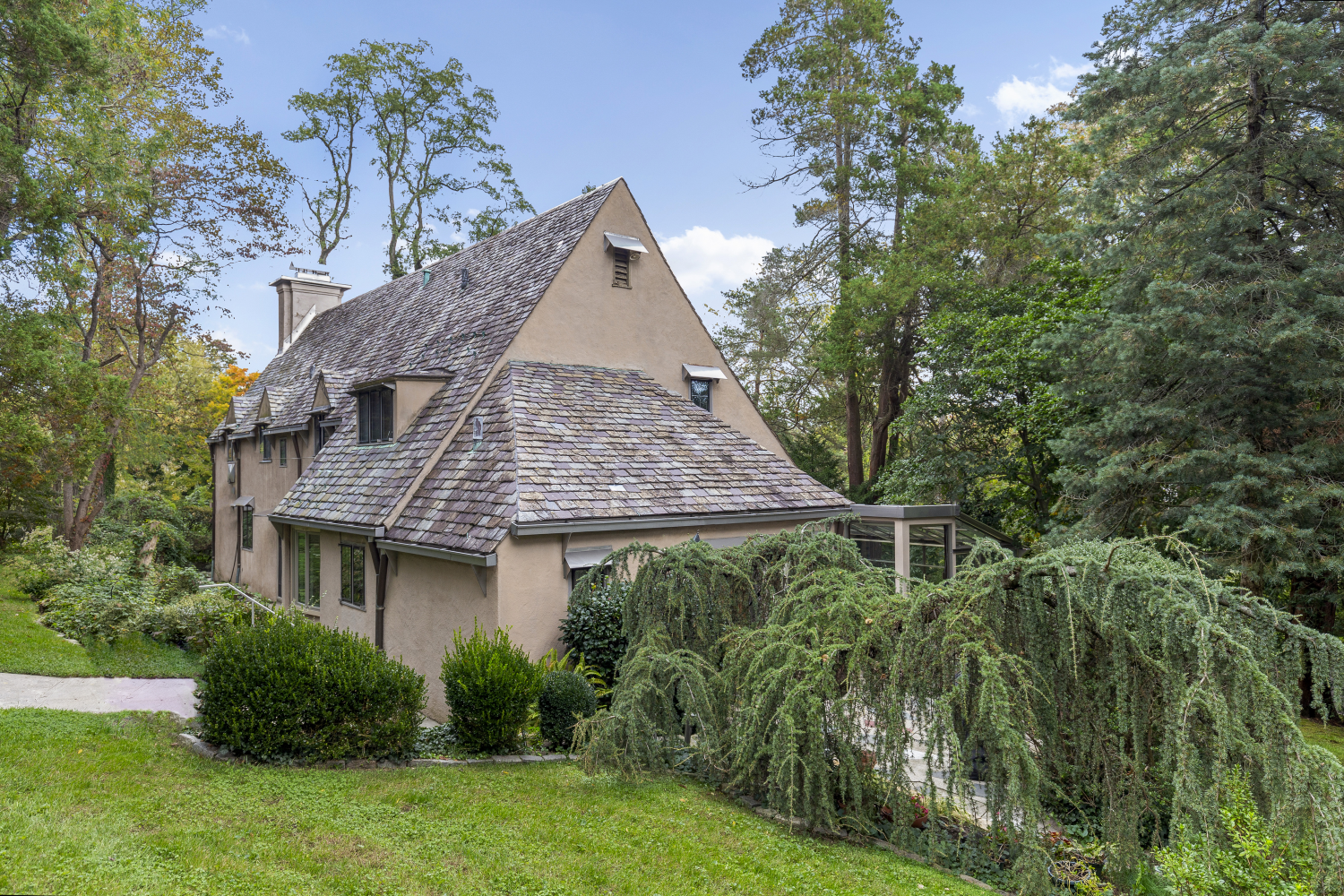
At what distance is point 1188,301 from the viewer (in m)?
11.4

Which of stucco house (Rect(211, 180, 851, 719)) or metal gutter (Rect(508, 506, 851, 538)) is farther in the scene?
stucco house (Rect(211, 180, 851, 719))

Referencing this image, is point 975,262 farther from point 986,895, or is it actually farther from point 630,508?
point 986,895

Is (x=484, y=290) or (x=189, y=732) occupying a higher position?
(x=484, y=290)

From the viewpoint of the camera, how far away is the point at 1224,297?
1112cm

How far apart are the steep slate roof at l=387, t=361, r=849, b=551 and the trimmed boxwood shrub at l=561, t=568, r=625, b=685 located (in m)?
1.29

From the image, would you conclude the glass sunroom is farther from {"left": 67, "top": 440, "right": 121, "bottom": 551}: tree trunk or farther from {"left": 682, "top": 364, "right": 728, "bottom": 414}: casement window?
{"left": 67, "top": 440, "right": 121, "bottom": 551}: tree trunk

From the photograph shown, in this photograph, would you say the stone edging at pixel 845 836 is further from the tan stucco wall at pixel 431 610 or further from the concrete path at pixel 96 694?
the concrete path at pixel 96 694

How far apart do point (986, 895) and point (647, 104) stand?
808 inches

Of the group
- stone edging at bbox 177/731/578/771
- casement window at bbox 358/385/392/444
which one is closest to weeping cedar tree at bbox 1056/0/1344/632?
stone edging at bbox 177/731/578/771

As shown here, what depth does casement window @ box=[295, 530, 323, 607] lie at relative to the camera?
52.5 ft

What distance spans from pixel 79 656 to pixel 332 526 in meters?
4.51

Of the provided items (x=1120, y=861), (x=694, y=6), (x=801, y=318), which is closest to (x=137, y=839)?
(x=1120, y=861)

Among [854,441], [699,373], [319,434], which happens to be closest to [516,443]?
[699,373]

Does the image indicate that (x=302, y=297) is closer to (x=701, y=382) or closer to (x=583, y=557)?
(x=701, y=382)
